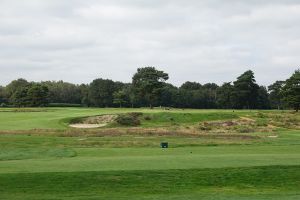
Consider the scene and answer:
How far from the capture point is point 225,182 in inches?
842

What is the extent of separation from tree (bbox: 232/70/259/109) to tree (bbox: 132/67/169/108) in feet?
81.6

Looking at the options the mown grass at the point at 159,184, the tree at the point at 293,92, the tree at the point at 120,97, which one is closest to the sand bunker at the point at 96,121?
the tree at the point at 293,92

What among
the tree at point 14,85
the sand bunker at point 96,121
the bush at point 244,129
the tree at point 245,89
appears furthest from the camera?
the tree at point 14,85

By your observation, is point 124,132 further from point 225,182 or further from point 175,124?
point 225,182

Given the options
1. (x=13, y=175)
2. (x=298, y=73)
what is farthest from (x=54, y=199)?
(x=298, y=73)

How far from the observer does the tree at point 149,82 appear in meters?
108

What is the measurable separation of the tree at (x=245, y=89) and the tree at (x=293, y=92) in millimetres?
27005

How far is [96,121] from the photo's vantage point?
71.3 metres

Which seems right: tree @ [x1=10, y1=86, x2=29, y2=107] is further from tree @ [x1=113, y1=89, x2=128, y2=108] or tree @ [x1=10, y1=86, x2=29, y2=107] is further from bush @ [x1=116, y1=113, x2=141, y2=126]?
bush @ [x1=116, y1=113, x2=141, y2=126]

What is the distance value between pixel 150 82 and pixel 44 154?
7745cm

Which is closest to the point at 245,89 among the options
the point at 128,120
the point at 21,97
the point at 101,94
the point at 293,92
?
the point at 293,92

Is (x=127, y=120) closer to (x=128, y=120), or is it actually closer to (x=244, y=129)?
(x=128, y=120)

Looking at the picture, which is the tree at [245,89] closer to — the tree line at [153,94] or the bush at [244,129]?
the tree line at [153,94]

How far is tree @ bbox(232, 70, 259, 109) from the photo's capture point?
124250mm
